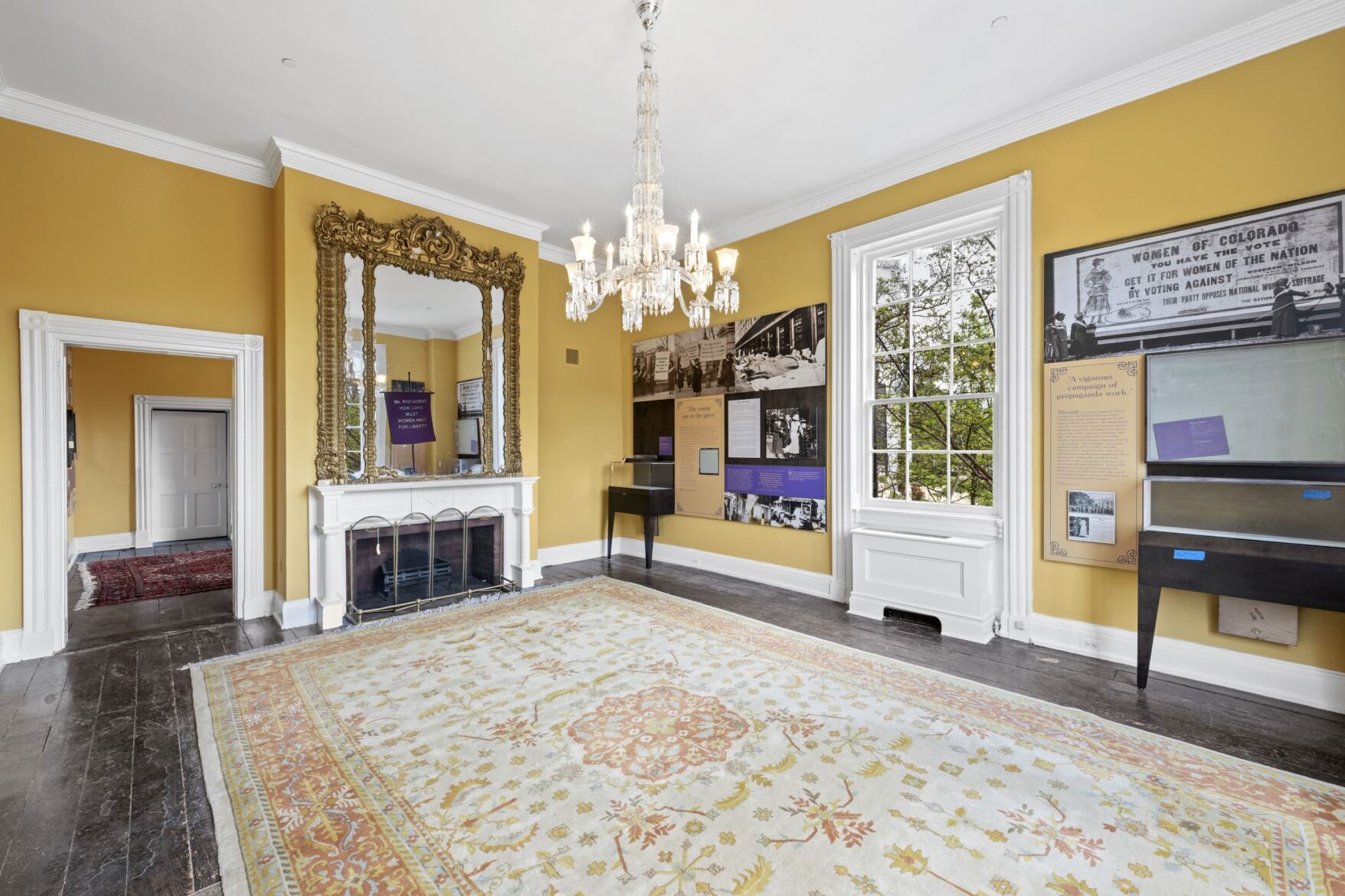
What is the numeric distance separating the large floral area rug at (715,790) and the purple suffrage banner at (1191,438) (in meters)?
1.53

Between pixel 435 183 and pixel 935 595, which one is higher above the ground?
pixel 435 183

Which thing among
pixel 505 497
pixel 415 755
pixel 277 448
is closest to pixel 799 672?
pixel 415 755

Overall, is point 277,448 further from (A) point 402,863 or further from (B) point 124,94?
(A) point 402,863

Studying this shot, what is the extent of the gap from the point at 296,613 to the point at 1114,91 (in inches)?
247

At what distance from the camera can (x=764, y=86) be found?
3.30m

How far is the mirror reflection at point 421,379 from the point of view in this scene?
4.36m

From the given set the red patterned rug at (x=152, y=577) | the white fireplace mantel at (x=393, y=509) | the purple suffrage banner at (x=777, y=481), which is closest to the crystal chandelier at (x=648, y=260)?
the purple suffrage banner at (x=777, y=481)

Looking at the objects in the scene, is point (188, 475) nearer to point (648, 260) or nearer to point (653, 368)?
point (653, 368)

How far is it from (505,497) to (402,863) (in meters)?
3.58

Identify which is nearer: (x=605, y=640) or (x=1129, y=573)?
(x=1129, y=573)

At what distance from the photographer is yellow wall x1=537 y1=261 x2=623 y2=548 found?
6.00m

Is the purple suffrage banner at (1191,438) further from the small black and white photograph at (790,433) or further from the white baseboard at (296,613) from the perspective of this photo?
the white baseboard at (296,613)

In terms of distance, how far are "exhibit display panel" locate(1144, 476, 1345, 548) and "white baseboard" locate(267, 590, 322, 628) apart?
5.43 m

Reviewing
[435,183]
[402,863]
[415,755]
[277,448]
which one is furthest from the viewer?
[435,183]
